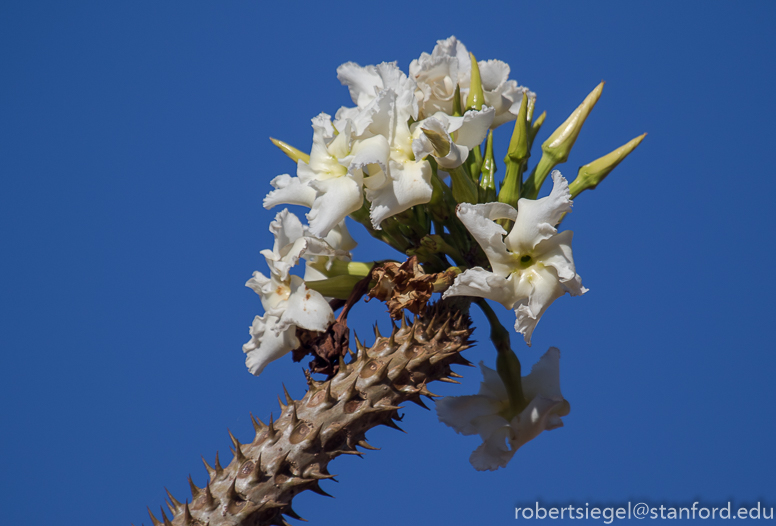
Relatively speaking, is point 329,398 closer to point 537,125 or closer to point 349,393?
point 349,393

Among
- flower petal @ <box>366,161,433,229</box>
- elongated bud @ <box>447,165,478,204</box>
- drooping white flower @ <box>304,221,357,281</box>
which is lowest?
flower petal @ <box>366,161,433,229</box>

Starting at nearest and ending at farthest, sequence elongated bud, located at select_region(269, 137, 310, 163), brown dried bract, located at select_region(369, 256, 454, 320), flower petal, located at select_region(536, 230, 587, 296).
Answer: flower petal, located at select_region(536, 230, 587, 296), brown dried bract, located at select_region(369, 256, 454, 320), elongated bud, located at select_region(269, 137, 310, 163)

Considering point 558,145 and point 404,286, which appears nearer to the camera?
point 404,286

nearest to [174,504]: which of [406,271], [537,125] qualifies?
[406,271]

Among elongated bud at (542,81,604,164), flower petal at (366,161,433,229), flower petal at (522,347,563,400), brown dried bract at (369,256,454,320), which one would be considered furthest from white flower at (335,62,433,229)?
flower petal at (522,347,563,400)

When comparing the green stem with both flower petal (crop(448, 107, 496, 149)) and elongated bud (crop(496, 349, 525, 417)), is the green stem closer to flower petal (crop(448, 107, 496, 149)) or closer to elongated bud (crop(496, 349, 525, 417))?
elongated bud (crop(496, 349, 525, 417))
